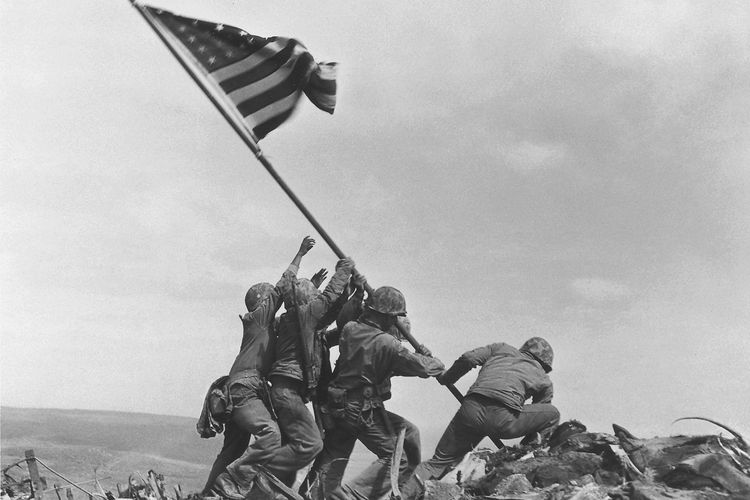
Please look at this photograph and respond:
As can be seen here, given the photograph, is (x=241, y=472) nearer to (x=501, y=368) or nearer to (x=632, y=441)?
(x=501, y=368)

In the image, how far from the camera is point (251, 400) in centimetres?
993

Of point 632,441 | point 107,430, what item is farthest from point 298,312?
point 107,430

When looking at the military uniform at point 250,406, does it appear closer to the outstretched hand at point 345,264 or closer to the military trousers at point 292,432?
the military trousers at point 292,432

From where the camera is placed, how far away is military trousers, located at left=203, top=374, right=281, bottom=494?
9570mm

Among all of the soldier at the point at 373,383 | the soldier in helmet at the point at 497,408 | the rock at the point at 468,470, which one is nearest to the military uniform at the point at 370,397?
the soldier at the point at 373,383

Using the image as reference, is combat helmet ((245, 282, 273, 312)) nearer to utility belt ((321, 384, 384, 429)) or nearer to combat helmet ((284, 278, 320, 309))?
combat helmet ((284, 278, 320, 309))

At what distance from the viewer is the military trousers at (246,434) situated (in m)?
9.57

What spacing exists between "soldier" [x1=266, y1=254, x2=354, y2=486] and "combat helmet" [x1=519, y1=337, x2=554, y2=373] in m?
2.44

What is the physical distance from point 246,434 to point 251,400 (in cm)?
86

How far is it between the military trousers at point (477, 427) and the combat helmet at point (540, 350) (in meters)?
0.74

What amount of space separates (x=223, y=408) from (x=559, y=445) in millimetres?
3966

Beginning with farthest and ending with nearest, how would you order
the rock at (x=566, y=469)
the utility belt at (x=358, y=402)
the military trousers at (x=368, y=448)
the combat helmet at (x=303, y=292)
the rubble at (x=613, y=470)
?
the combat helmet at (x=303, y=292), the utility belt at (x=358, y=402), the military trousers at (x=368, y=448), the rock at (x=566, y=469), the rubble at (x=613, y=470)

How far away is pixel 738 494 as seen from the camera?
7113 millimetres

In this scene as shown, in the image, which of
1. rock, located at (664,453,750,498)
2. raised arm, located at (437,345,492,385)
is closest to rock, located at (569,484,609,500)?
rock, located at (664,453,750,498)
